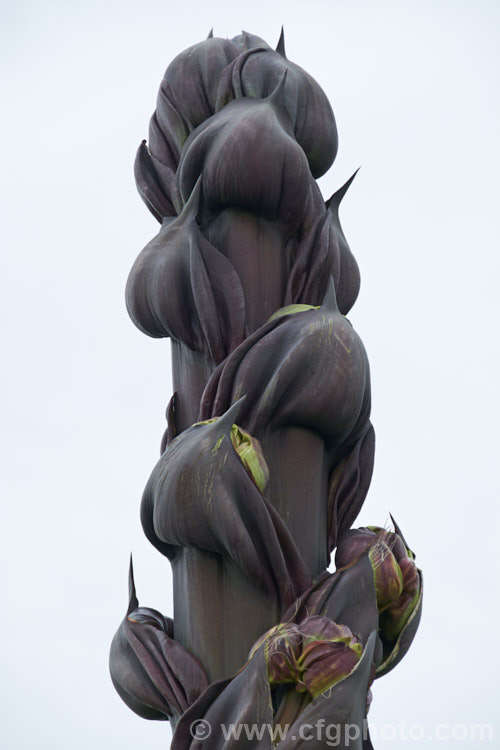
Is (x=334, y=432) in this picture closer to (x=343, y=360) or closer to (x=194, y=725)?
(x=343, y=360)

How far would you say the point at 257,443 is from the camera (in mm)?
6910

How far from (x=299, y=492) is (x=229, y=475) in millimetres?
708

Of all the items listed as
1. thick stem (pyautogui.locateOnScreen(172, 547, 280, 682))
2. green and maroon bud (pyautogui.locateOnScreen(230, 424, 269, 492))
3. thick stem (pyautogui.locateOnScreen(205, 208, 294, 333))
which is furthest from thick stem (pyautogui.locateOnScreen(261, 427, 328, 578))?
thick stem (pyautogui.locateOnScreen(205, 208, 294, 333))

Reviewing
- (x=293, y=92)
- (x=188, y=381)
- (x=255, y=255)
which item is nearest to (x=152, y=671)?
(x=188, y=381)

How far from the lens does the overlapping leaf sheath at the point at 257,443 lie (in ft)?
20.4

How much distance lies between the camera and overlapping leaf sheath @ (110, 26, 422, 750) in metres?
6.21

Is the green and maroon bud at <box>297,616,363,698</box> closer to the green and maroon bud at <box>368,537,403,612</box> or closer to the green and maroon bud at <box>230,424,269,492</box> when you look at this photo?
the green and maroon bud at <box>368,537,403,612</box>

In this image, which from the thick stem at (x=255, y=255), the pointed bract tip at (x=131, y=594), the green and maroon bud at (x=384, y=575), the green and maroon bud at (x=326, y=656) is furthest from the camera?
the thick stem at (x=255, y=255)

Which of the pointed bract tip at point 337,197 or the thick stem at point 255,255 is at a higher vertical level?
the pointed bract tip at point 337,197

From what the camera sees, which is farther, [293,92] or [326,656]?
[293,92]

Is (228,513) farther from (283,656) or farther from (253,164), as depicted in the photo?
(253,164)

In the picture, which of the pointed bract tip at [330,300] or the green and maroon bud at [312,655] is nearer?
the green and maroon bud at [312,655]

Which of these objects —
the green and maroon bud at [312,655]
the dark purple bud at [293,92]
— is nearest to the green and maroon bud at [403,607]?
the green and maroon bud at [312,655]

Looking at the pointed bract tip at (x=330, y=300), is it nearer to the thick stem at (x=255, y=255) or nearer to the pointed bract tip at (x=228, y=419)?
the thick stem at (x=255, y=255)
